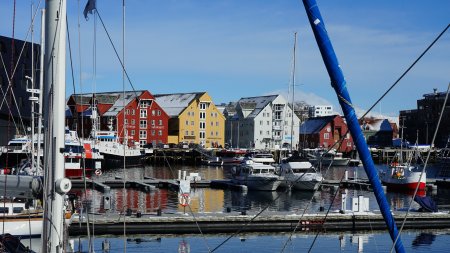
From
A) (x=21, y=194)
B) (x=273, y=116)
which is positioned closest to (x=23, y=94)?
(x=273, y=116)

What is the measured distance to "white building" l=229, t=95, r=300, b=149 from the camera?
133250 millimetres

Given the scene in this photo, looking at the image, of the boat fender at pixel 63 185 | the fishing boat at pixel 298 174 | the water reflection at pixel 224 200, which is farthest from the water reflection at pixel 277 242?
the fishing boat at pixel 298 174

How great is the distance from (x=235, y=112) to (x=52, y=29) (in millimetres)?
138300

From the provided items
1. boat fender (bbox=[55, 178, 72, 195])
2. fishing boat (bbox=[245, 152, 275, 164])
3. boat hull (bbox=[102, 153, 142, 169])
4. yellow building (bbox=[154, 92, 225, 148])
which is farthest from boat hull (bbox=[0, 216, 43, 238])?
yellow building (bbox=[154, 92, 225, 148])

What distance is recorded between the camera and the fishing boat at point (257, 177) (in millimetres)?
54938

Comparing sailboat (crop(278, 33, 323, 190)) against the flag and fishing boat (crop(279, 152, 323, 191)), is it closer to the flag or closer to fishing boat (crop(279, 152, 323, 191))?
fishing boat (crop(279, 152, 323, 191))

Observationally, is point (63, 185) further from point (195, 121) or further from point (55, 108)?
point (195, 121)

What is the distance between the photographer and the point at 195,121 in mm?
126625

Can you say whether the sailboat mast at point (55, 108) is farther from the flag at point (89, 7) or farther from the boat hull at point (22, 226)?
the boat hull at point (22, 226)

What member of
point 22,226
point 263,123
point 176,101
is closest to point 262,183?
point 22,226

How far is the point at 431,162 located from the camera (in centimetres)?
12800

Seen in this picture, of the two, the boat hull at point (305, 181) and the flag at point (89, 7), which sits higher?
the flag at point (89, 7)

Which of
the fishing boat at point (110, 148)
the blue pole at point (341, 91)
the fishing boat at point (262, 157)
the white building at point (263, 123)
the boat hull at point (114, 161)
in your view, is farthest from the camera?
the white building at point (263, 123)

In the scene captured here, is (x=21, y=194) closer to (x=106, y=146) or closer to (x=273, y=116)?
(x=106, y=146)
